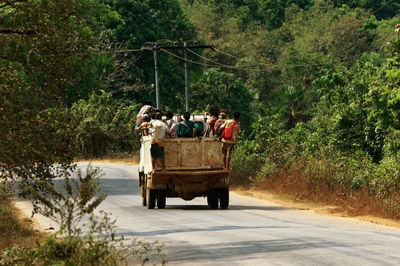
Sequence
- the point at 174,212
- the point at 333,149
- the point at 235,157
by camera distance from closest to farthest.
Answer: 1. the point at 174,212
2. the point at 333,149
3. the point at 235,157

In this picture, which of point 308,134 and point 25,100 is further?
point 308,134

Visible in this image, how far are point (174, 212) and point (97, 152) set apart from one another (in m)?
32.0

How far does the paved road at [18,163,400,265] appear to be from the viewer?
10.9 m

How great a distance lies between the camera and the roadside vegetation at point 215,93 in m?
12.5

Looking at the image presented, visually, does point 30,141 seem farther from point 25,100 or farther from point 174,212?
point 174,212

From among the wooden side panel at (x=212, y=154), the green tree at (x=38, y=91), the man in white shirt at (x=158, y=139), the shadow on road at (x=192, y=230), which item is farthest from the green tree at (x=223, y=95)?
the green tree at (x=38, y=91)

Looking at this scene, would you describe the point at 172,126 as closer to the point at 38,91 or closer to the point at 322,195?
the point at 322,195

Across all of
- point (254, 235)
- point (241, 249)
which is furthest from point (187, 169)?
point (241, 249)

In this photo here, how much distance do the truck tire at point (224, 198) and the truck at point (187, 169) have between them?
0.32m

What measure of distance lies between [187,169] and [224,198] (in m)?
1.70

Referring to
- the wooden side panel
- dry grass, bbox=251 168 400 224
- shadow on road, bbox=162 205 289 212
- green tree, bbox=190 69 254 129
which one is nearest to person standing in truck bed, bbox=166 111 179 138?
the wooden side panel

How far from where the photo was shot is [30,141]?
12188mm

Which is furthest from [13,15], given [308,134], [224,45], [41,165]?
[224,45]

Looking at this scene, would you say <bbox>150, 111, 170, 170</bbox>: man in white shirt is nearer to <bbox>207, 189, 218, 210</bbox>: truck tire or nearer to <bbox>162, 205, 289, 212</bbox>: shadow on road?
<bbox>207, 189, 218, 210</bbox>: truck tire
